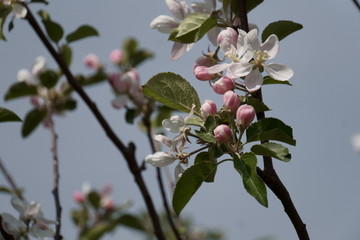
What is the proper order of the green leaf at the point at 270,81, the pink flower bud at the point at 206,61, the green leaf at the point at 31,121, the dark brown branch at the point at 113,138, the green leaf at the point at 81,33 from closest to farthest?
the green leaf at the point at 270,81 → the pink flower bud at the point at 206,61 → the dark brown branch at the point at 113,138 → the green leaf at the point at 81,33 → the green leaf at the point at 31,121

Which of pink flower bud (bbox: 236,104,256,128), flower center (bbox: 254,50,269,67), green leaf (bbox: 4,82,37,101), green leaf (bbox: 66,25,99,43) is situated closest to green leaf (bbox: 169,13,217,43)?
flower center (bbox: 254,50,269,67)

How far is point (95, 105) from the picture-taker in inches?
80.1

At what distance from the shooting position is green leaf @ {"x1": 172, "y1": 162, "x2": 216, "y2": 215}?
118cm

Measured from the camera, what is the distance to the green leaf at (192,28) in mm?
1334

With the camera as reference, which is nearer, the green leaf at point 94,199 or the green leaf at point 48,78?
the green leaf at point 48,78

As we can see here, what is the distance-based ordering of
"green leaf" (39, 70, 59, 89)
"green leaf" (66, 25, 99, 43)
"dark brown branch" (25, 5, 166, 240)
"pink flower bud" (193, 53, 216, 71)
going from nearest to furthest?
"pink flower bud" (193, 53, 216, 71) < "dark brown branch" (25, 5, 166, 240) < "green leaf" (66, 25, 99, 43) < "green leaf" (39, 70, 59, 89)

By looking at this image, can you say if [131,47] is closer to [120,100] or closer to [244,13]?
[120,100]

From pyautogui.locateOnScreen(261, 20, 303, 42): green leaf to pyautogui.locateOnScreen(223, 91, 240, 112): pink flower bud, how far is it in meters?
0.24

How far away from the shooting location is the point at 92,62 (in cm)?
343

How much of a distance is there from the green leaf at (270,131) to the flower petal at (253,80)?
71 millimetres

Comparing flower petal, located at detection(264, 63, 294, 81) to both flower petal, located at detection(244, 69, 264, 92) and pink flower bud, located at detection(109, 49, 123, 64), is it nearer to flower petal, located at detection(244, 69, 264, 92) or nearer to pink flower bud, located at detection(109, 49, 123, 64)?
flower petal, located at detection(244, 69, 264, 92)

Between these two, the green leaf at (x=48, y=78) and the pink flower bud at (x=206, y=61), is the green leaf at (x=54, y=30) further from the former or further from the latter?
the pink flower bud at (x=206, y=61)

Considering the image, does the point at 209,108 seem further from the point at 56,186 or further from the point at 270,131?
the point at 56,186

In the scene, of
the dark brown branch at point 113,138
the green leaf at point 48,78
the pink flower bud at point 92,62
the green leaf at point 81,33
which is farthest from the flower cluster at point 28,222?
the pink flower bud at point 92,62
